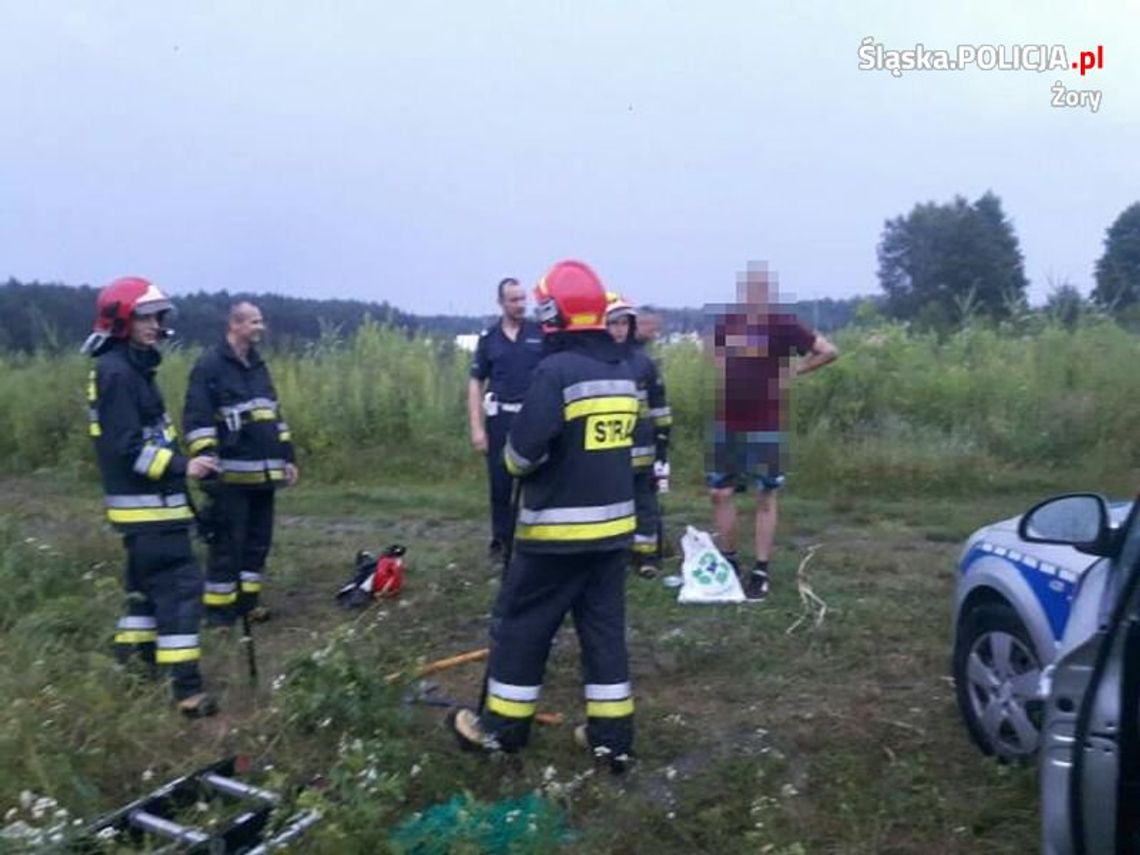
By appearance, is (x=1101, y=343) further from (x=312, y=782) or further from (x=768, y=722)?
(x=312, y=782)

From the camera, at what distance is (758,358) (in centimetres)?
804

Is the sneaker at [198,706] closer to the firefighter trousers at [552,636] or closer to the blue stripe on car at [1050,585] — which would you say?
the firefighter trousers at [552,636]

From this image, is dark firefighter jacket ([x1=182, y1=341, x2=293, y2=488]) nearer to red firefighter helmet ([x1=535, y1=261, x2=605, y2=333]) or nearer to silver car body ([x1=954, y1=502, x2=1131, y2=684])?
red firefighter helmet ([x1=535, y1=261, x2=605, y2=333])

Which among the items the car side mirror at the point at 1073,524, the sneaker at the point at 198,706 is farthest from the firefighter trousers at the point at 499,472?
the car side mirror at the point at 1073,524

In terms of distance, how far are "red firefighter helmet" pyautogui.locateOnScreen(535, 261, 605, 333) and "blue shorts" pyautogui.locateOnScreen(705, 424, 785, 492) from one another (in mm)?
2867

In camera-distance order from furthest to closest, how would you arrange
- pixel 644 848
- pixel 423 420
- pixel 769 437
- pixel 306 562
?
pixel 423 420, pixel 306 562, pixel 769 437, pixel 644 848

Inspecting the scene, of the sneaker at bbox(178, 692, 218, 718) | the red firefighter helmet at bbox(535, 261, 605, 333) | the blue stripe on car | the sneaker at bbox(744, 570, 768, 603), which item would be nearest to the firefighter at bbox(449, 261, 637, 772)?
the red firefighter helmet at bbox(535, 261, 605, 333)

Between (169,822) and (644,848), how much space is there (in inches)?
64.7

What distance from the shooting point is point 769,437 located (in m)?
8.15

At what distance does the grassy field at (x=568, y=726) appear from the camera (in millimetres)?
4883

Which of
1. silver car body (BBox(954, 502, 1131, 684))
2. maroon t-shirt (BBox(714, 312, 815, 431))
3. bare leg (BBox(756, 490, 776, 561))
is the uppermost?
maroon t-shirt (BBox(714, 312, 815, 431))

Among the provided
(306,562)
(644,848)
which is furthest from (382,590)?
(644,848)

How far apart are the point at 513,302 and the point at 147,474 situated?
10.5 feet

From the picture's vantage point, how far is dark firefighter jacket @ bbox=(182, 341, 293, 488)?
755cm
